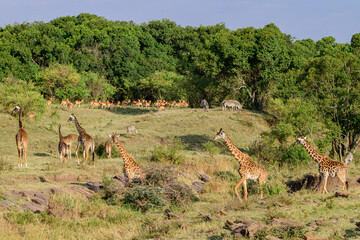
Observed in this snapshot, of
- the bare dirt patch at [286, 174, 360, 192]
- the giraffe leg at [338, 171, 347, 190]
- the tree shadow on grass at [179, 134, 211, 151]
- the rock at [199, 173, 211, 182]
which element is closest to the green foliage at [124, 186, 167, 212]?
the rock at [199, 173, 211, 182]

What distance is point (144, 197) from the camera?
14.7 meters

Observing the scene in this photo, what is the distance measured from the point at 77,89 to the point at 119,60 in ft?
38.8

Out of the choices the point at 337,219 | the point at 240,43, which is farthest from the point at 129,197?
the point at 240,43

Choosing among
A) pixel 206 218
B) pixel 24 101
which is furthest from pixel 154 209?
pixel 24 101

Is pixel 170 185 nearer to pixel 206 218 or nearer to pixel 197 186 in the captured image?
pixel 197 186

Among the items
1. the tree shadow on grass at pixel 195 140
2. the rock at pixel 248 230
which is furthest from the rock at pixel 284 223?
the tree shadow on grass at pixel 195 140

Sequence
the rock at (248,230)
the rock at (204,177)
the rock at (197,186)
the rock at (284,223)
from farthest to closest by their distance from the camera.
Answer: the rock at (204,177)
the rock at (197,186)
the rock at (284,223)
the rock at (248,230)

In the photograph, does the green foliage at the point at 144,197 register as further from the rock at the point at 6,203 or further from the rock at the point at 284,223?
the rock at the point at 284,223

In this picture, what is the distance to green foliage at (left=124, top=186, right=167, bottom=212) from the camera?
14500mm

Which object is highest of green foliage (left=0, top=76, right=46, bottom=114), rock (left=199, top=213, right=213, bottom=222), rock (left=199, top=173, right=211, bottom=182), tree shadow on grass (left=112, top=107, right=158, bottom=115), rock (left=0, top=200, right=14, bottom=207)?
green foliage (left=0, top=76, right=46, bottom=114)

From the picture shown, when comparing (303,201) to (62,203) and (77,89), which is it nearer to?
(62,203)

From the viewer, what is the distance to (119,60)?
63688 millimetres

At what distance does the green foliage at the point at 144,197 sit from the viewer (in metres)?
14.5

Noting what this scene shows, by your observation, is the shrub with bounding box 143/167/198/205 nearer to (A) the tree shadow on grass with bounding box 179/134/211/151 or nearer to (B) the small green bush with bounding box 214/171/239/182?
(B) the small green bush with bounding box 214/171/239/182
